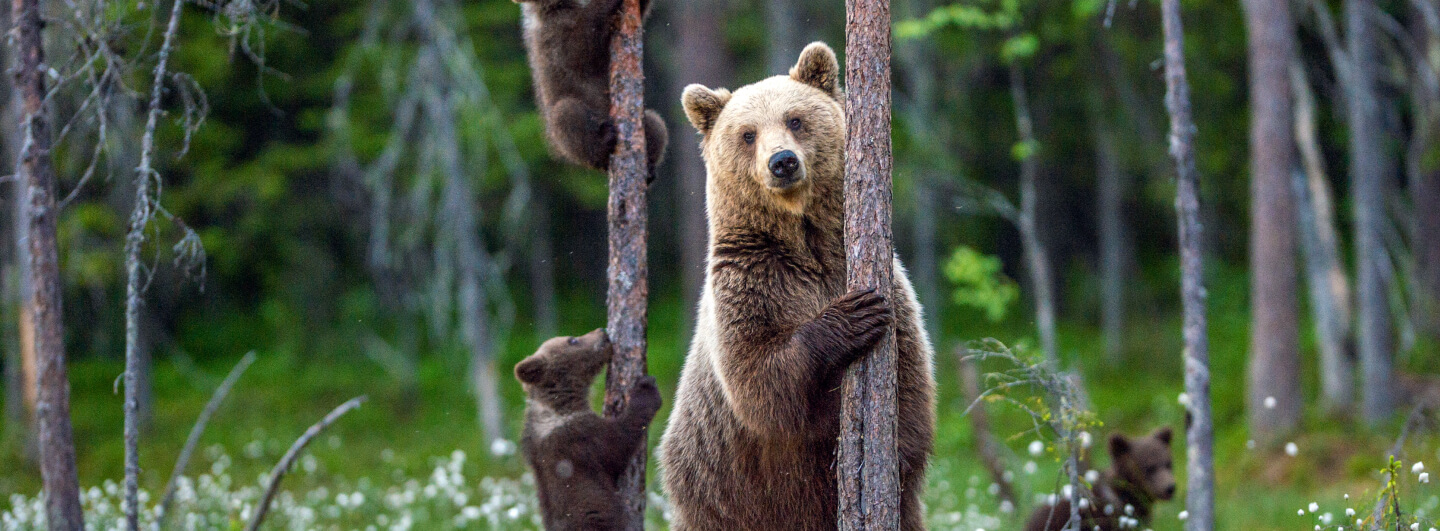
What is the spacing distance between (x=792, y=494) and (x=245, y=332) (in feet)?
69.8

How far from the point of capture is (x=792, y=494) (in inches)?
180

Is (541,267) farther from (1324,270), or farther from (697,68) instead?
(1324,270)

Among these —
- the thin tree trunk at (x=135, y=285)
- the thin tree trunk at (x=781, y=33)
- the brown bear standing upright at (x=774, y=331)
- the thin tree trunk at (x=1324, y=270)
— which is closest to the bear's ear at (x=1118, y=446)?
the brown bear standing upright at (x=774, y=331)

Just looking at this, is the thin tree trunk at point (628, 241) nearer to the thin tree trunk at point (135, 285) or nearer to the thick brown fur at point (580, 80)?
the thick brown fur at point (580, 80)

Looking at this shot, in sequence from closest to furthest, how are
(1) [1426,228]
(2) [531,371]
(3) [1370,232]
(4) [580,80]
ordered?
(4) [580,80] < (2) [531,371] < (3) [1370,232] < (1) [1426,228]

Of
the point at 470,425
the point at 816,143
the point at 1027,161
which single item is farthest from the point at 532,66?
the point at 470,425

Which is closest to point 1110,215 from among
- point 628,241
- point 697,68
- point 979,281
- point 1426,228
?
point 1426,228

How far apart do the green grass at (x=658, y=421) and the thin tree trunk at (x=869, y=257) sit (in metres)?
4.13

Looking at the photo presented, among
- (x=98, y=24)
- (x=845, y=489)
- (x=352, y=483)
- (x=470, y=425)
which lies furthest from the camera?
(x=470, y=425)

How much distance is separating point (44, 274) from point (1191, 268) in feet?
18.5

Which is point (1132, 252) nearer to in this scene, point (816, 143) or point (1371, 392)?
point (1371, 392)

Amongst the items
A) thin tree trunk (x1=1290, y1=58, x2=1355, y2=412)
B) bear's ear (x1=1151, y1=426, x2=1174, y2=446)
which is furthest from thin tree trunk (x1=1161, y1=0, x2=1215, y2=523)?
thin tree trunk (x1=1290, y1=58, x2=1355, y2=412)

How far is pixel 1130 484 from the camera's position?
689cm

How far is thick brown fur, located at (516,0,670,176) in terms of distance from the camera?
16.6ft
